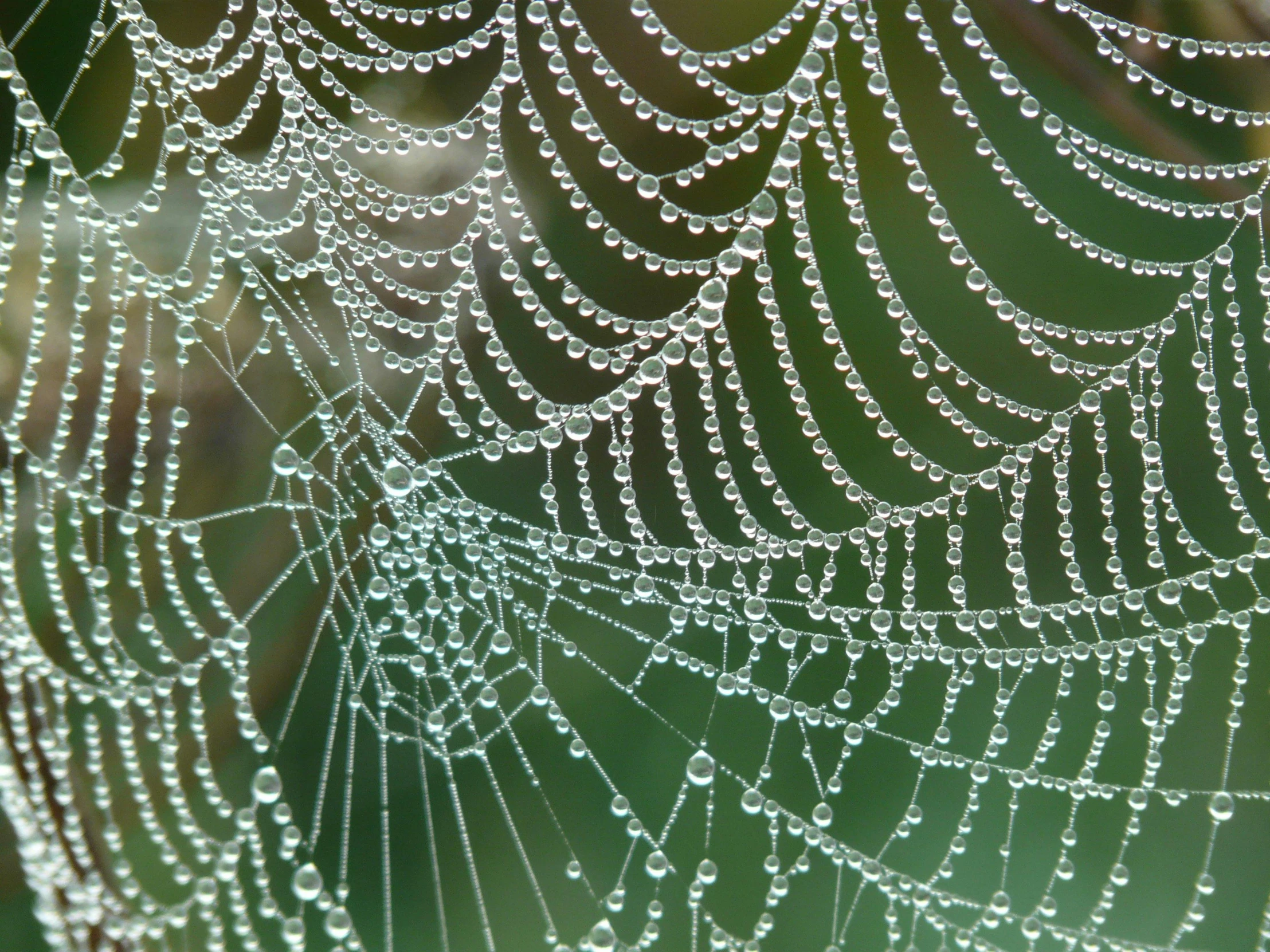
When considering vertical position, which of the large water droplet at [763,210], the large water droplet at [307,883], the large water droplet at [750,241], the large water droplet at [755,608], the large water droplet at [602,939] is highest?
the large water droplet at [763,210]

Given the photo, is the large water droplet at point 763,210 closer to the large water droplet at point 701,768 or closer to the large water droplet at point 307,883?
the large water droplet at point 701,768

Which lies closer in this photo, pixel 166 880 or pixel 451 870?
pixel 166 880

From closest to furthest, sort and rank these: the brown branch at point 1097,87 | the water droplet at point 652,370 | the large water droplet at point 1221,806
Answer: the water droplet at point 652,370, the large water droplet at point 1221,806, the brown branch at point 1097,87

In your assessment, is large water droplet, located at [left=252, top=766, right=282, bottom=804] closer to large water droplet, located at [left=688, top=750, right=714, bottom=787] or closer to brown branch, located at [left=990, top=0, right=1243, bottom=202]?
large water droplet, located at [left=688, top=750, right=714, bottom=787]

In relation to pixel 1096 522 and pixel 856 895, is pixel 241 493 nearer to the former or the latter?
Answer: pixel 856 895

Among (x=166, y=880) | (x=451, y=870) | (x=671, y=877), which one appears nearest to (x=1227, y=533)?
(x=671, y=877)

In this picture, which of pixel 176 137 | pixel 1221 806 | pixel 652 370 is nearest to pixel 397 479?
pixel 652 370

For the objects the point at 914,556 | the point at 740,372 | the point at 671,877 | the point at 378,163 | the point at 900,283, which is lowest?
the point at 671,877

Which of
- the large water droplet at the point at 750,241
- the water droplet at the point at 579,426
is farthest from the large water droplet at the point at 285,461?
the large water droplet at the point at 750,241
